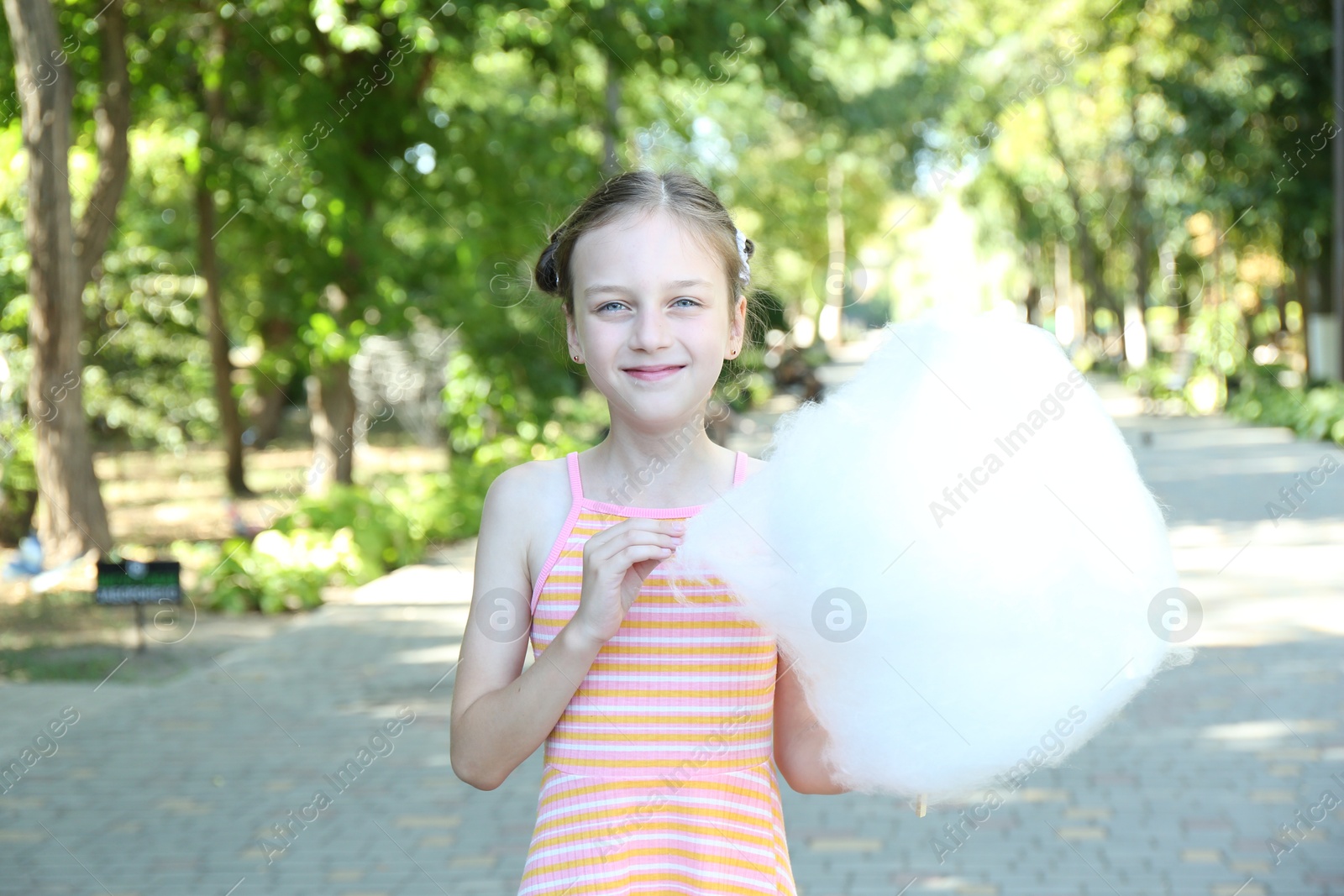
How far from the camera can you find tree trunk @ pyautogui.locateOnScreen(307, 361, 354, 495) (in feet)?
37.3

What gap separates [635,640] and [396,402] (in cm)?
1804

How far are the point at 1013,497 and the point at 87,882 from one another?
3810 millimetres

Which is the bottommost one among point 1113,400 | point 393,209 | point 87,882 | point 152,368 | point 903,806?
point 1113,400

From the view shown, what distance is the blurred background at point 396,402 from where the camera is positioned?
4582 millimetres

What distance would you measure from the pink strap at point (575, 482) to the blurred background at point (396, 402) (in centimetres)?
39

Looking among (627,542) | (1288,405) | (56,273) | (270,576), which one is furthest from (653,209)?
(1288,405)

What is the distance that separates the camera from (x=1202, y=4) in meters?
19.0

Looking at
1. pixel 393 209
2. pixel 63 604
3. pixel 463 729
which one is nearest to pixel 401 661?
pixel 63 604

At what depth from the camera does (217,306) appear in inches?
482

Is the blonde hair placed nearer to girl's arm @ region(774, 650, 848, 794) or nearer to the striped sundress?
the striped sundress

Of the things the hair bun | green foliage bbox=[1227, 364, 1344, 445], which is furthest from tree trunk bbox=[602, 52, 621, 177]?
green foliage bbox=[1227, 364, 1344, 445]

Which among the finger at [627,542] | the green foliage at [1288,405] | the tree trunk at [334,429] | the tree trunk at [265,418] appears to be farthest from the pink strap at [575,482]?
the tree trunk at [265,418]

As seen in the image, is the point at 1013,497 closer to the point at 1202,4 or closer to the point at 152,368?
the point at 152,368

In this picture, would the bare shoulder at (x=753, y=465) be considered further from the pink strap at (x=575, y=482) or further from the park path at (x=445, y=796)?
the park path at (x=445, y=796)
